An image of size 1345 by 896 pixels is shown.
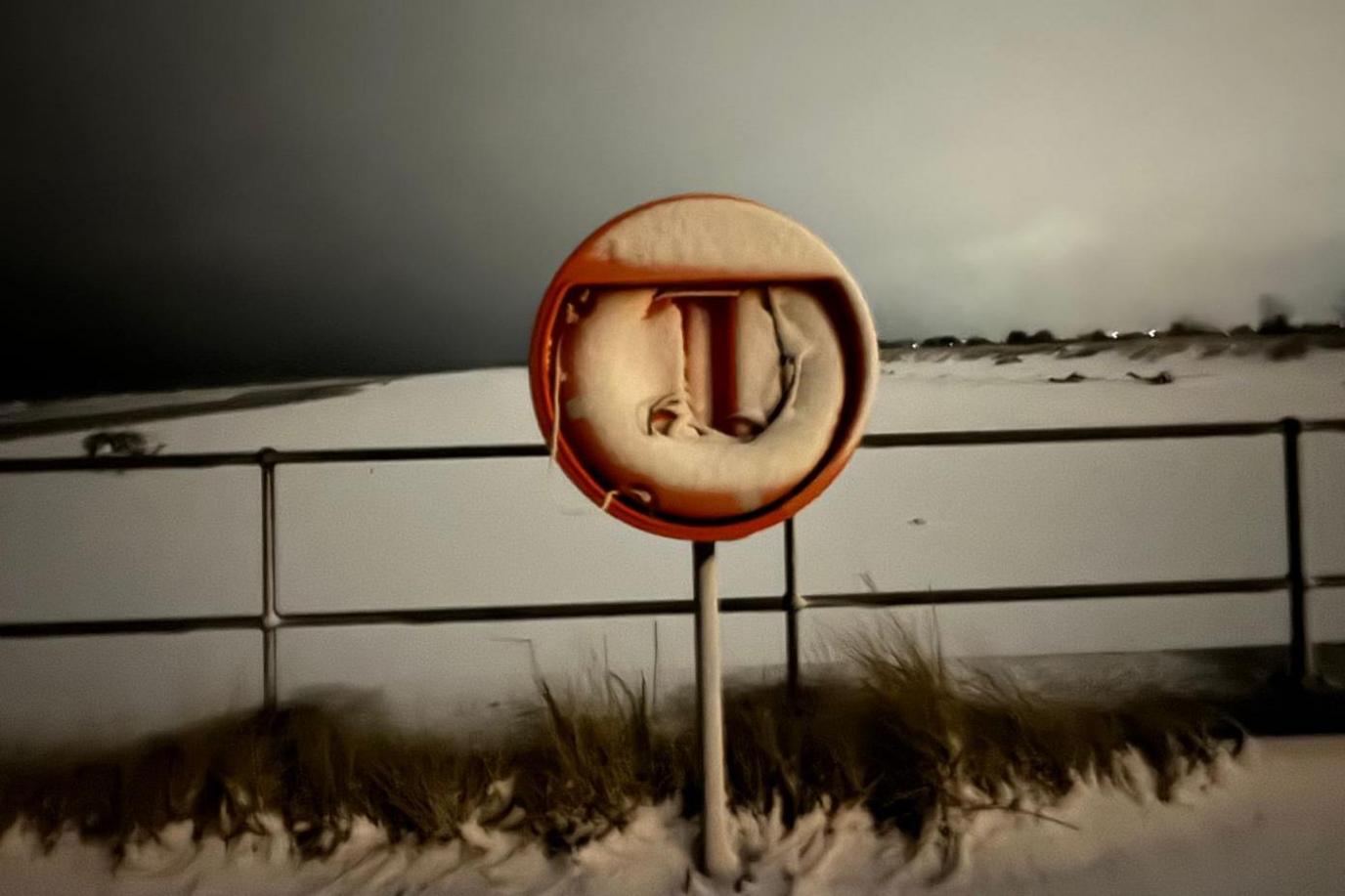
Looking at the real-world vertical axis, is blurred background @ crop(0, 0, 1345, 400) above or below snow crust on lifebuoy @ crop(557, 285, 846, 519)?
above

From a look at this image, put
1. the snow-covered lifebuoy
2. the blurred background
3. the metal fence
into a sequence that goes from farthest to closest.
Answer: the blurred background → the metal fence → the snow-covered lifebuoy

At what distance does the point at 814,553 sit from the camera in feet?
5.05

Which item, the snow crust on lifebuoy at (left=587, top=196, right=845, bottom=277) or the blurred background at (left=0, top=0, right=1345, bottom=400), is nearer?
the snow crust on lifebuoy at (left=587, top=196, right=845, bottom=277)

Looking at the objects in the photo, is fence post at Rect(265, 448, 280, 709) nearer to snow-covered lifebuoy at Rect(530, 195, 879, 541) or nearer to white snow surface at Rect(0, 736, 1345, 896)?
white snow surface at Rect(0, 736, 1345, 896)

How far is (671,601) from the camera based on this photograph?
1.40 metres

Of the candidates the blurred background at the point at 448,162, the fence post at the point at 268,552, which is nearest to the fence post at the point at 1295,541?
the blurred background at the point at 448,162

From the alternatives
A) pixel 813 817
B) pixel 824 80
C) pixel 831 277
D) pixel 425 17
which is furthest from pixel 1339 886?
pixel 425 17

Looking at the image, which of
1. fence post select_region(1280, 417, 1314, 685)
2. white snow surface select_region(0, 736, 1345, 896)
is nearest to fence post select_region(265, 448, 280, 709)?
white snow surface select_region(0, 736, 1345, 896)

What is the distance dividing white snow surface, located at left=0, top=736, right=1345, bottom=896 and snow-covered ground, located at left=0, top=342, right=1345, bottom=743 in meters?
0.28

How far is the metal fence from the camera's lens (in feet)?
4.36

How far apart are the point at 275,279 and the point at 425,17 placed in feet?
1.56

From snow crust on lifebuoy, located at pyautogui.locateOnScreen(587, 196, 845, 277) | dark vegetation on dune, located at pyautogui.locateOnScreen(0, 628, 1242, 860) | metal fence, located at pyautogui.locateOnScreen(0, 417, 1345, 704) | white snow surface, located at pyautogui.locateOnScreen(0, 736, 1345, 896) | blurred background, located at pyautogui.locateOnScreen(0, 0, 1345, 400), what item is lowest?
white snow surface, located at pyautogui.locateOnScreen(0, 736, 1345, 896)

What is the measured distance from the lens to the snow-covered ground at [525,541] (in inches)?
57.7

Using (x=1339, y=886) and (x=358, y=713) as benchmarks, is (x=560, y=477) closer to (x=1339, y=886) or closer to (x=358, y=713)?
(x=358, y=713)
